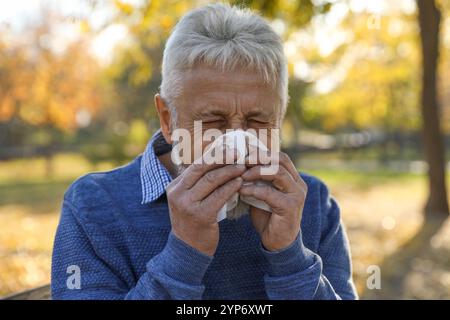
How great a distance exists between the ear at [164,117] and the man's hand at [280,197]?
0.55 metres

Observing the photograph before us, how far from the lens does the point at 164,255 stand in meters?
1.59

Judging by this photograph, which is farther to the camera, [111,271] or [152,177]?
[152,177]

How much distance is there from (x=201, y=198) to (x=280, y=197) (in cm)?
25

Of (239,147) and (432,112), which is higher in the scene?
(239,147)

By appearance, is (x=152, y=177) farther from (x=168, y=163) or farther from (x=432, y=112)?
(x=432, y=112)

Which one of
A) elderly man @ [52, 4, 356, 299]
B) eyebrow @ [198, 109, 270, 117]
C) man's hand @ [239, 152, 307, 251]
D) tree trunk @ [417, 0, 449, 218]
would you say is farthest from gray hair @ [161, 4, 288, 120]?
tree trunk @ [417, 0, 449, 218]

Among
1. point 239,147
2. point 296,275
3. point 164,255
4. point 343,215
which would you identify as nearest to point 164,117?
point 239,147

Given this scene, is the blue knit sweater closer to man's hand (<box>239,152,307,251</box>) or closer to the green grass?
man's hand (<box>239,152,307,251</box>)

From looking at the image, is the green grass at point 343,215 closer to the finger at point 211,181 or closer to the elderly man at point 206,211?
the elderly man at point 206,211

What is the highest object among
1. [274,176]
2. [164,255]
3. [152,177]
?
[274,176]

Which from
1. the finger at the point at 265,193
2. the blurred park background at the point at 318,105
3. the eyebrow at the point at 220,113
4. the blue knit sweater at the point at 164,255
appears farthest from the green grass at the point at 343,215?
the finger at the point at 265,193

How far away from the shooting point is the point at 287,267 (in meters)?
1.66

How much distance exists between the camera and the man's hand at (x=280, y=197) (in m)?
1.59
